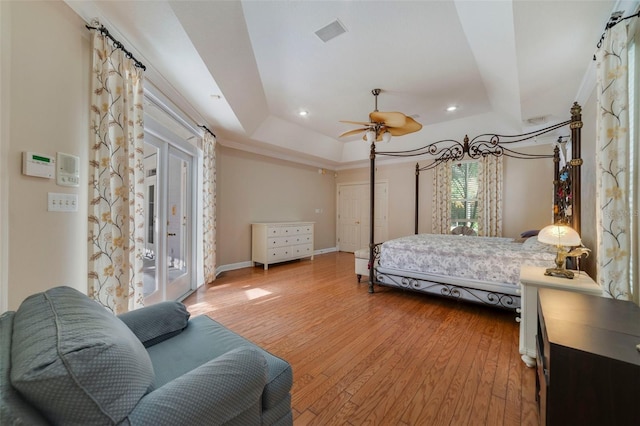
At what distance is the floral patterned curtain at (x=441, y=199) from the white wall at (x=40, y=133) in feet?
18.7

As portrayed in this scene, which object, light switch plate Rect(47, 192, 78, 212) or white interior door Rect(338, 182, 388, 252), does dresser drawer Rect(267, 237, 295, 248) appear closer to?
white interior door Rect(338, 182, 388, 252)

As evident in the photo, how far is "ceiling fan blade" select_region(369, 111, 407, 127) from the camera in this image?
3061mm

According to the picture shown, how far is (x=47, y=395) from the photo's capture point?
0.65m

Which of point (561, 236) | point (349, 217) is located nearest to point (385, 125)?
point (561, 236)

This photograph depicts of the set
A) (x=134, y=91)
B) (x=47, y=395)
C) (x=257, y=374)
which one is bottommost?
(x=257, y=374)

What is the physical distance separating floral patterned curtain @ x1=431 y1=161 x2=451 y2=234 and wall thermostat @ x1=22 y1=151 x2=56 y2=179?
5.86 meters

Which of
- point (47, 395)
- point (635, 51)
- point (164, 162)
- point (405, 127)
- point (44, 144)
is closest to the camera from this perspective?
point (47, 395)

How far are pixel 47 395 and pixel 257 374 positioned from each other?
0.61 metres

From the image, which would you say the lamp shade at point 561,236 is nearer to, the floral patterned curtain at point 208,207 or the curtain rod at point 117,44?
the curtain rod at point 117,44

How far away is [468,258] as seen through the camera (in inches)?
125

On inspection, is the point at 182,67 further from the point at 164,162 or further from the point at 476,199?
the point at 476,199

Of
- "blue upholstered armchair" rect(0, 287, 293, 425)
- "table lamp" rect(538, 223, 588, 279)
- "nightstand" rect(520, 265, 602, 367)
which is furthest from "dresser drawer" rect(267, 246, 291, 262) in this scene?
"table lamp" rect(538, 223, 588, 279)

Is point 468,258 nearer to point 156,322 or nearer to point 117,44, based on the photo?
point 156,322

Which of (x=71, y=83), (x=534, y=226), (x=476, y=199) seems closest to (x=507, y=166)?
(x=476, y=199)
